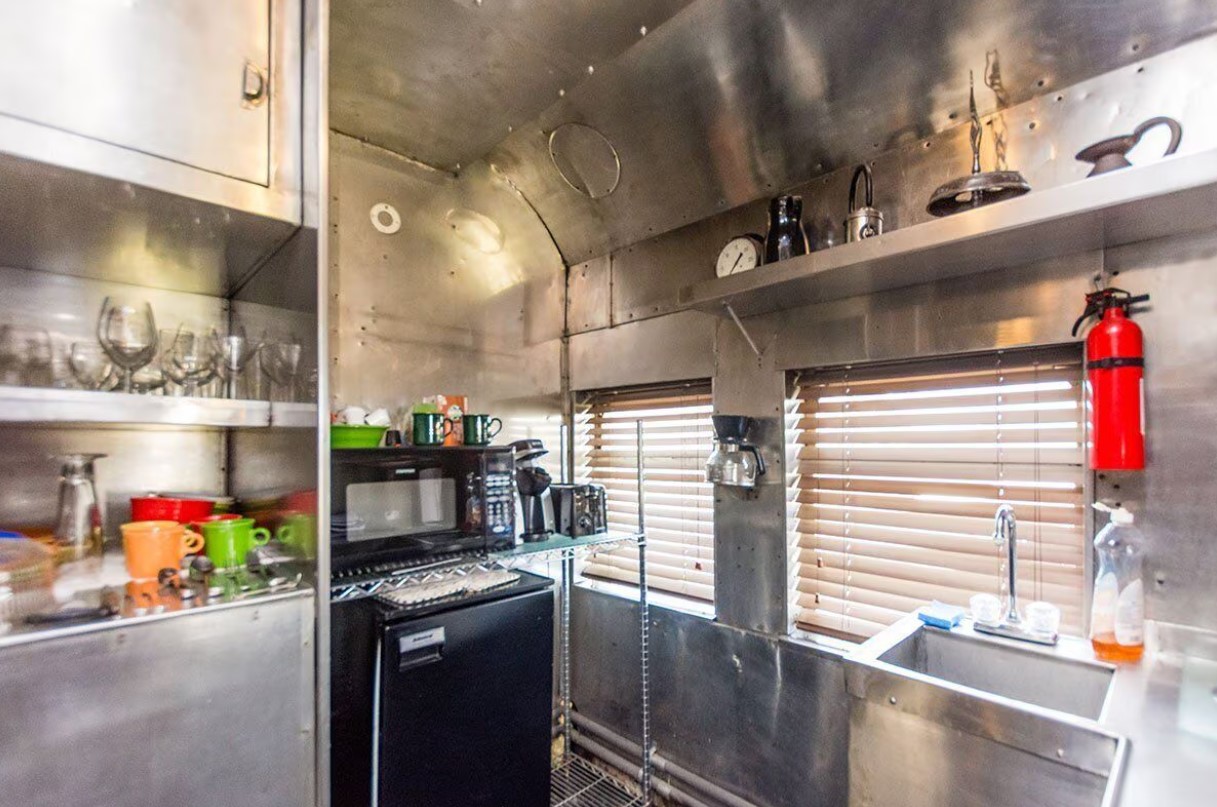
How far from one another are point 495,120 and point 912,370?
1728mm

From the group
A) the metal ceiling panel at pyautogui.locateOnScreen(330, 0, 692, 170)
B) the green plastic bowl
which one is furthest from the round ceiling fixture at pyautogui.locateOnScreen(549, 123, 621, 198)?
the green plastic bowl

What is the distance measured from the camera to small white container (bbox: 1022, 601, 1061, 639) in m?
1.42

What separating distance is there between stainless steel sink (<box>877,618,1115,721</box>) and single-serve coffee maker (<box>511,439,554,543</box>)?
1.20 meters

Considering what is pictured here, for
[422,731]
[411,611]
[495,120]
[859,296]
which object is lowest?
[422,731]

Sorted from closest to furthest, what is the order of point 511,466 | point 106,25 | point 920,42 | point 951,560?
point 106,25 < point 920,42 < point 951,560 < point 511,466

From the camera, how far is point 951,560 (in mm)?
1730

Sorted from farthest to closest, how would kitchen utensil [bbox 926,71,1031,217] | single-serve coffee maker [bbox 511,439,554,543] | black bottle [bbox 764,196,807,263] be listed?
single-serve coffee maker [bbox 511,439,554,543], black bottle [bbox 764,196,807,263], kitchen utensil [bbox 926,71,1031,217]

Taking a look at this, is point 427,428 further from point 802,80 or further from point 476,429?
point 802,80

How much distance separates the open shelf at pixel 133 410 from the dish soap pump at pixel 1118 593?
187 cm

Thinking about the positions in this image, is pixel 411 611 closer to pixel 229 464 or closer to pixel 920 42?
pixel 229 464

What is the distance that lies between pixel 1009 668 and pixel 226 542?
1932 millimetres

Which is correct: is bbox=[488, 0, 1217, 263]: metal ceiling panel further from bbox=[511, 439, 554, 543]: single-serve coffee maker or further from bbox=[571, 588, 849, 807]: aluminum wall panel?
bbox=[571, 588, 849, 807]: aluminum wall panel

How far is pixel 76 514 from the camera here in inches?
53.0

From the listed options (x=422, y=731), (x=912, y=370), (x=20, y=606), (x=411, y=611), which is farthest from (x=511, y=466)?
(x=912, y=370)
